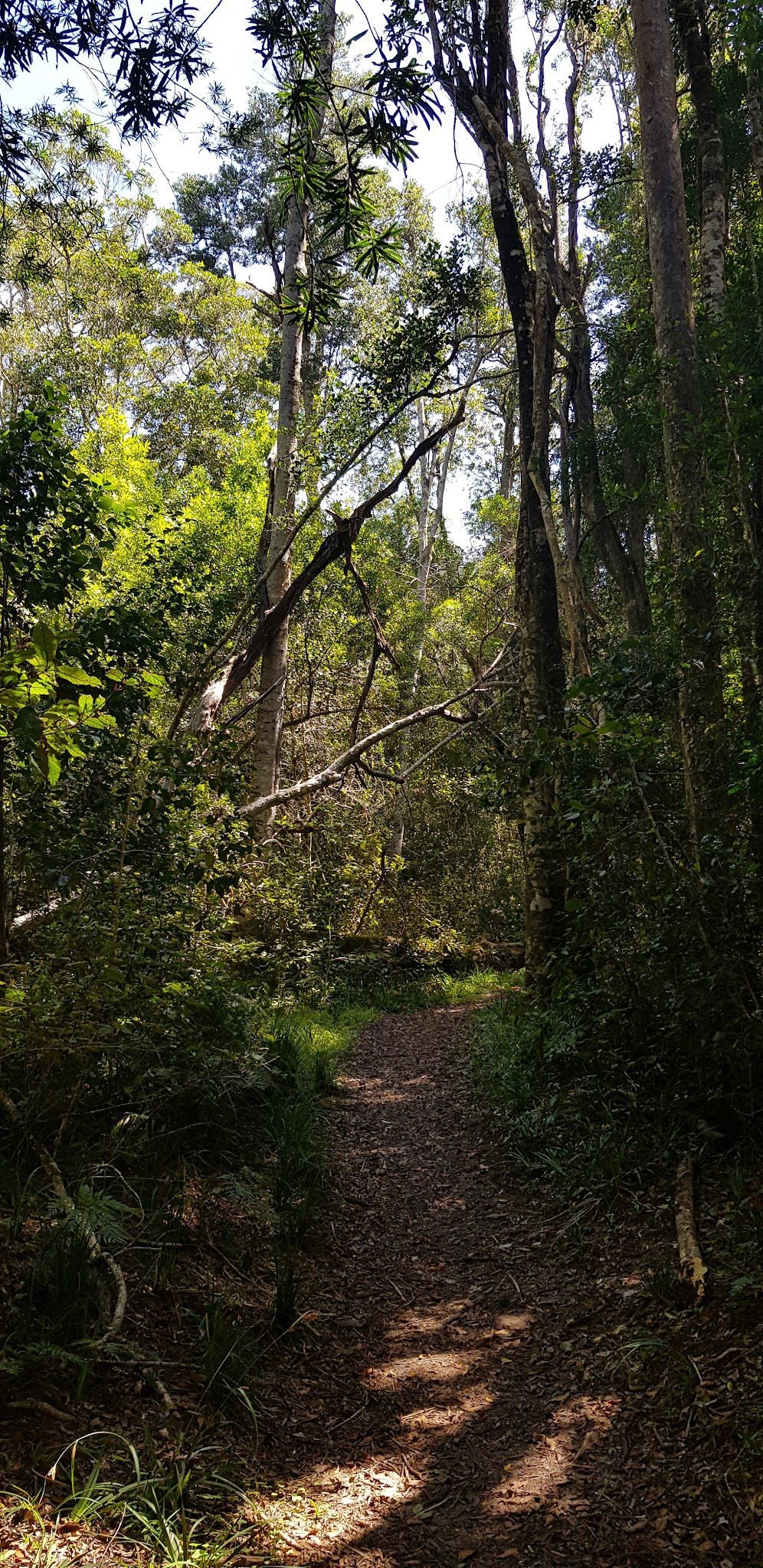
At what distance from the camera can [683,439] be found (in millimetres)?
5473

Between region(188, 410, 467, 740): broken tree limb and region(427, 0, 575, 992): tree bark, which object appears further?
region(188, 410, 467, 740): broken tree limb

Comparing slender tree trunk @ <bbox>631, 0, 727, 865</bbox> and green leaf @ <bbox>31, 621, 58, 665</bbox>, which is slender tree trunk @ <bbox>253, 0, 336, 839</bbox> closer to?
slender tree trunk @ <bbox>631, 0, 727, 865</bbox>

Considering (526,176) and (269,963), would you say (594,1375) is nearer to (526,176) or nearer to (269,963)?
(269,963)

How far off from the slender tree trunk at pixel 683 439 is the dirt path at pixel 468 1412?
2.26m

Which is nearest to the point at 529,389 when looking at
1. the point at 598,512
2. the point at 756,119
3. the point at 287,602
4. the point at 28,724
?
the point at 287,602

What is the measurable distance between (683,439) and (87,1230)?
17.0ft

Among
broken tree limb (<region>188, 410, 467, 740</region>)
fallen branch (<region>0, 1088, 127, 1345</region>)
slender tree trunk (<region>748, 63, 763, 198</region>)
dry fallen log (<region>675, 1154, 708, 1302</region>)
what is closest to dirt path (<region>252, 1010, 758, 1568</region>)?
dry fallen log (<region>675, 1154, 708, 1302</region>)

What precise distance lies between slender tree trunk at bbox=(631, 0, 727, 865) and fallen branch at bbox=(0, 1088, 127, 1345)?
316 cm

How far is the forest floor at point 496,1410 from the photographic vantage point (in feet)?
8.59

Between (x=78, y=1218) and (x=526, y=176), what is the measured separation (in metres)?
8.70

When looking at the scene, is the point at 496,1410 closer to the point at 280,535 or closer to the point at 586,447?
the point at 280,535

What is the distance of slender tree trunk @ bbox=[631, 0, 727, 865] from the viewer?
473 centimetres

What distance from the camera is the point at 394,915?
13836 millimetres

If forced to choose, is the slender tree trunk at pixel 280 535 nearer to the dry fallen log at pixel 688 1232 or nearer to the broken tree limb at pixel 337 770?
the broken tree limb at pixel 337 770
